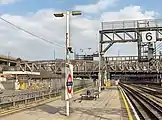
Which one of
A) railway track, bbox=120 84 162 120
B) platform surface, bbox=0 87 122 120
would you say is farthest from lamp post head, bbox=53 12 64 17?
railway track, bbox=120 84 162 120

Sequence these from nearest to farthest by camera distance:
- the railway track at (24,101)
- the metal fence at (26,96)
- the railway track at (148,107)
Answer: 1. the railway track at (148,107)
2. the railway track at (24,101)
3. the metal fence at (26,96)

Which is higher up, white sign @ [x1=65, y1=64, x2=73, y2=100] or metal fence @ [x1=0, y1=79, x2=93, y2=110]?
white sign @ [x1=65, y1=64, x2=73, y2=100]

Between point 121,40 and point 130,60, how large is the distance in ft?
199

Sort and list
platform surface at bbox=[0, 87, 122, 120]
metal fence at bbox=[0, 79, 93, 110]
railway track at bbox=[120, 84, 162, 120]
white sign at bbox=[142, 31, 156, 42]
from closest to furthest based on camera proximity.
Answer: platform surface at bbox=[0, 87, 122, 120] < railway track at bbox=[120, 84, 162, 120] < metal fence at bbox=[0, 79, 93, 110] < white sign at bbox=[142, 31, 156, 42]

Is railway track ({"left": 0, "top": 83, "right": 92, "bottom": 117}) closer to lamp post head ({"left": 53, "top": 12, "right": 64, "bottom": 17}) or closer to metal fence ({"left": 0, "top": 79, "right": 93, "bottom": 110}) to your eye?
metal fence ({"left": 0, "top": 79, "right": 93, "bottom": 110})

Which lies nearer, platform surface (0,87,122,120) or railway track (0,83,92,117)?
platform surface (0,87,122,120)

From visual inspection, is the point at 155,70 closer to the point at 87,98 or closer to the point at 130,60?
the point at 130,60

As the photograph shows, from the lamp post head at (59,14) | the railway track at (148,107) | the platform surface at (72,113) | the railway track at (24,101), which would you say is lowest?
the railway track at (148,107)

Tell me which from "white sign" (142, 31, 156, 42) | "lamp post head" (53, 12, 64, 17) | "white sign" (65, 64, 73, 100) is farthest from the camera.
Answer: "white sign" (142, 31, 156, 42)

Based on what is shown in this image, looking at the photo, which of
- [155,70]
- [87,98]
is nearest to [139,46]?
[87,98]

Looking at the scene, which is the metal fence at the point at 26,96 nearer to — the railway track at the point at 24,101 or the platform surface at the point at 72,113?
the railway track at the point at 24,101

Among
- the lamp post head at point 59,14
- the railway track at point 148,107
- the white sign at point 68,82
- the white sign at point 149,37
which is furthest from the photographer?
the white sign at point 149,37

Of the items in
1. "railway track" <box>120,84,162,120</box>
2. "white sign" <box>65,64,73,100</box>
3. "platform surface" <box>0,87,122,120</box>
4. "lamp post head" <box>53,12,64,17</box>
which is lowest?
"railway track" <box>120,84,162,120</box>

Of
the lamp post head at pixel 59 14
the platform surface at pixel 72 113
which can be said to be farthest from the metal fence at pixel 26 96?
the lamp post head at pixel 59 14
